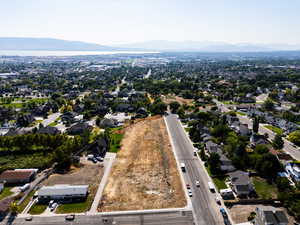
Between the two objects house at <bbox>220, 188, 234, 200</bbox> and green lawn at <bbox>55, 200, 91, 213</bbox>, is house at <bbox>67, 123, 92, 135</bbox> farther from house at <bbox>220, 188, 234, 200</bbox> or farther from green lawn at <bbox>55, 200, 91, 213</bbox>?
house at <bbox>220, 188, 234, 200</bbox>

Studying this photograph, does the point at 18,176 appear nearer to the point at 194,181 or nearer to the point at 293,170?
the point at 194,181

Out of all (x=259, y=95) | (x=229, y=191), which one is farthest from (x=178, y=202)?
(x=259, y=95)

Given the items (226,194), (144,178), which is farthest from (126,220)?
(226,194)

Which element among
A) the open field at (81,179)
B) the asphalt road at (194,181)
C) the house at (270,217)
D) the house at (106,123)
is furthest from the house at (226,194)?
the house at (106,123)

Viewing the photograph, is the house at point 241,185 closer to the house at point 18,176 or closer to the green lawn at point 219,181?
the green lawn at point 219,181

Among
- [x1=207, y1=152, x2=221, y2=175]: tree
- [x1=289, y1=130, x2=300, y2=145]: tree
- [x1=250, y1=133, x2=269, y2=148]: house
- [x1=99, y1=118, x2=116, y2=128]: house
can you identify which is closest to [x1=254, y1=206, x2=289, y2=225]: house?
[x1=207, y1=152, x2=221, y2=175]: tree

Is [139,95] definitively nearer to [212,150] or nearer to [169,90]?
[169,90]
